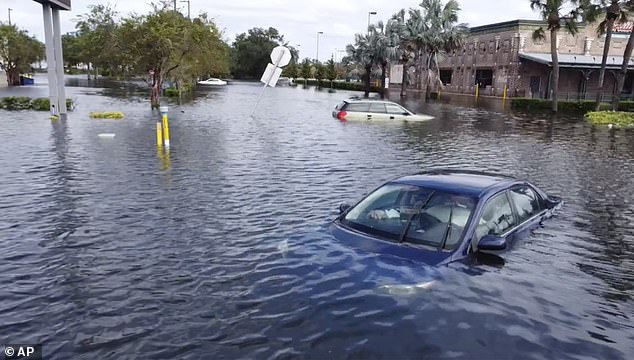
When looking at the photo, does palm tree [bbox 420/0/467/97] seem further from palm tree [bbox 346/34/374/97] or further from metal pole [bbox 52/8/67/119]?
metal pole [bbox 52/8/67/119]

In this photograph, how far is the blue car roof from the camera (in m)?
7.00

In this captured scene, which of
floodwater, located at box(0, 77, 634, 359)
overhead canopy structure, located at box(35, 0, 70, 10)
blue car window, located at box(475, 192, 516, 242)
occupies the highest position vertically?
overhead canopy structure, located at box(35, 0, 70, 10)

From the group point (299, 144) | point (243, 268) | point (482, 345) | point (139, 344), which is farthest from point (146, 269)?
point (299, 144)

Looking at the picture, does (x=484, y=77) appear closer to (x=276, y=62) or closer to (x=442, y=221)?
(x=276, y=62)

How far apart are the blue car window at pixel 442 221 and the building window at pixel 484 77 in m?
62.1

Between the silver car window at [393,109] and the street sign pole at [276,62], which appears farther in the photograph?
the silver car window at [393,109]

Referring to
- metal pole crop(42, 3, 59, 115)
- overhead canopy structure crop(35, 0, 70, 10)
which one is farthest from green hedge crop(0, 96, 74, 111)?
overhead canopy structure crop(35, 0, 70, 10)

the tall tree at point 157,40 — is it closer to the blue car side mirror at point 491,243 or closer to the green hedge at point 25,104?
the green hedge at point 25,104

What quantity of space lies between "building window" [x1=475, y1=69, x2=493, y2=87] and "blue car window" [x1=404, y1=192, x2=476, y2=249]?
62.1 m

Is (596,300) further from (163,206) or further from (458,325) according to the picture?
(163,206)

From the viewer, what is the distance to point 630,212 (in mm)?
10586

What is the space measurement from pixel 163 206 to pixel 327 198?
3.21 metres

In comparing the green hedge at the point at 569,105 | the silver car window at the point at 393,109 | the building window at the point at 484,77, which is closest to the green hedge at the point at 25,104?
the silver car window at the point at 393,109

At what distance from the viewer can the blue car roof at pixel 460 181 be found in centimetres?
700
